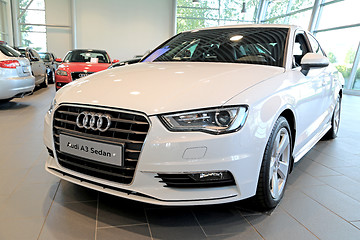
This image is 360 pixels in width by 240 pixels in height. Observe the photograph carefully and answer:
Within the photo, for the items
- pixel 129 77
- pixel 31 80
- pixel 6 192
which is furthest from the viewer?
pixel 31 80

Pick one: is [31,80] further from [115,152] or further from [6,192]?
[115,152]

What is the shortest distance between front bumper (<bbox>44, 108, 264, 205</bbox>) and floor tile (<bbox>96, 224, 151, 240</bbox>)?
0.21 metres

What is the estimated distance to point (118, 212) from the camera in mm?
1783

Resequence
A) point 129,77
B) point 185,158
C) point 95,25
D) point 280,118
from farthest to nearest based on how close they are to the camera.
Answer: point 95,25 < point 129,77 < point 280,118 < point 185,158

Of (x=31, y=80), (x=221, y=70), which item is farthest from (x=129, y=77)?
(x=31, y=80)

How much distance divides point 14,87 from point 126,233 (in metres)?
4.46

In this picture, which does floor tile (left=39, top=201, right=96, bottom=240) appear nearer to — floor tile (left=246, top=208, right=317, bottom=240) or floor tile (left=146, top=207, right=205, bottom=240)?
floor tile (left=146, top=207, right=205, bottom=240)

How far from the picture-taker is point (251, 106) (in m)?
1.50

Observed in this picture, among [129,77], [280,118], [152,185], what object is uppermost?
[129,77]

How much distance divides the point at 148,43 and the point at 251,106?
15780 millimetres

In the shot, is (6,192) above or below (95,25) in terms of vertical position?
below

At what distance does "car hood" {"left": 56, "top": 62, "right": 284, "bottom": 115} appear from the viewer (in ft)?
4.83

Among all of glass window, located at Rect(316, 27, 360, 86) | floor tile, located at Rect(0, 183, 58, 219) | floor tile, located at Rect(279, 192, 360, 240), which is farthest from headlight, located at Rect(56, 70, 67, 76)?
glass window, located at Rect(316, 27, 360, 86)

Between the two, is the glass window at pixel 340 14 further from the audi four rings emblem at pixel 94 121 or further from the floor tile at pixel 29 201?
the floor tile at pixel 29 201
